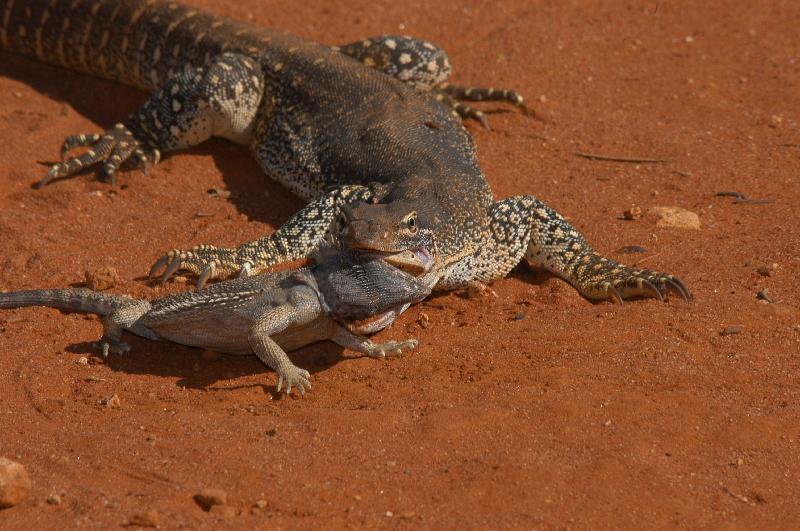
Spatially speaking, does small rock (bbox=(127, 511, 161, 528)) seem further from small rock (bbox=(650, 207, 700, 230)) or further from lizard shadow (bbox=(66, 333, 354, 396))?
small rock (bbox=(650, 207, 700, 230))

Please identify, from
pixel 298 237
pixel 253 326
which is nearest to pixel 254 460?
pixel 253 326

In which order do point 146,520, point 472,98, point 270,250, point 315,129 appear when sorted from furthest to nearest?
Answer: point 472,98 → point 315,129 → point 270,250 → point 146,520

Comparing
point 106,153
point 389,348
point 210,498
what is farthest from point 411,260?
point 106,153

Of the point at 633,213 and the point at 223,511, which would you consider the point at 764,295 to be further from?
the point at 223,511

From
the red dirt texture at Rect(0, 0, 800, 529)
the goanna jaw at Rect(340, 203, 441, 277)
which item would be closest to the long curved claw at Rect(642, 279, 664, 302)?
the red dirt texture at Rect(0, 0, 800, 529)

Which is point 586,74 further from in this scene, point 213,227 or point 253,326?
point 253,326

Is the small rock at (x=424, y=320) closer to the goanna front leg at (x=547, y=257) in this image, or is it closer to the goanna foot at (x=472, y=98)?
the goanna front leg at (x=547, y=257)

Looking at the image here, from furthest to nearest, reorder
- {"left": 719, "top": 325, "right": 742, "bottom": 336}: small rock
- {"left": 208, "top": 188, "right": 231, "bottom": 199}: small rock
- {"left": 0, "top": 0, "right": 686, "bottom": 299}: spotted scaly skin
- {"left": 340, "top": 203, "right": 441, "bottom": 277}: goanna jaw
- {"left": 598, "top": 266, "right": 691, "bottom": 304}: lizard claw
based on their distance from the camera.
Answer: {"left": 208, "top": 188, "right": 231, "bottom": 199}: small rock
{"left": 0, "top": 0, "right": 686, "bottom": 299}: spotted scaly skin
{"left": 598, "top": 266, "right": 691, "bottom": 304}: lizard claw
{"left": 719, "top": 325, "right": 742, "bottom": 336}: small rock
{"left": 340, "top": 203, "right": 441, "bottom": 277}: goanna jaw
